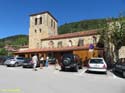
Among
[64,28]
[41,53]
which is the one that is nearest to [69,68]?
[41,53]

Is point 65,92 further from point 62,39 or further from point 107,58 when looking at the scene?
point 62,39

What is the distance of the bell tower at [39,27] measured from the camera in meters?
45.6

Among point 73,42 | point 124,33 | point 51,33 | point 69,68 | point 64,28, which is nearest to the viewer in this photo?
point 69,68

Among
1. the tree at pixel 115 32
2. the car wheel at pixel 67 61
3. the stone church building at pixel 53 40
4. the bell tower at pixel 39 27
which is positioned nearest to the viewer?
A: the car wheel at pixel 67 61

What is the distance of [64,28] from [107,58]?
49.4 metres

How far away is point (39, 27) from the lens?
154 feet

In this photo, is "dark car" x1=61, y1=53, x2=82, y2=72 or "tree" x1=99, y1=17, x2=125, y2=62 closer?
"dark car" x1=61, y1=53, x2=82, y2=72

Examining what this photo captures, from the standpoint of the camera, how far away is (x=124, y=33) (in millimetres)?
23625

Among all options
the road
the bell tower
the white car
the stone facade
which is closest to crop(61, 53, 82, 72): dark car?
the white car

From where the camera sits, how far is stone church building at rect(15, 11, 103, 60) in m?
31.0

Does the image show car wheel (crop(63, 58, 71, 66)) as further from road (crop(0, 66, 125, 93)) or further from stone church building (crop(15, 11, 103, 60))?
stone church building (crop(15, 11, 103, 60))

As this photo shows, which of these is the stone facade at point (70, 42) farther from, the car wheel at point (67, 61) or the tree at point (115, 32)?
the car wheel at point (67, 61)

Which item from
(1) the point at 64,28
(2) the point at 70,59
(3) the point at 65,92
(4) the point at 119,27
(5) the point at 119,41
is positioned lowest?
(3) the point at 65,92

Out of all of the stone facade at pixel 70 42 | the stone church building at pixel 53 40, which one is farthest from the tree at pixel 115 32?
the stone facade at pixel 70 42
